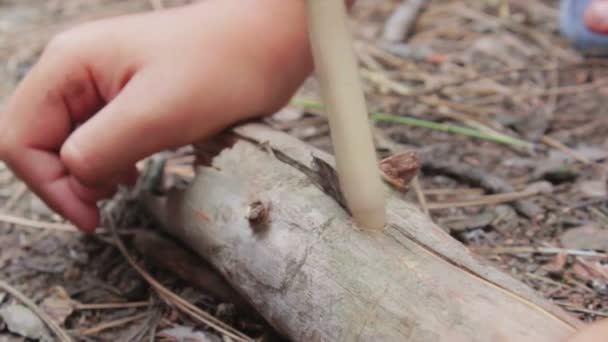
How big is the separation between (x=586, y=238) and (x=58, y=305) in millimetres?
1013

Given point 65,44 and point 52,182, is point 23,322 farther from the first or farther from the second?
point 65,44

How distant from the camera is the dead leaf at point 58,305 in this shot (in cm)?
129

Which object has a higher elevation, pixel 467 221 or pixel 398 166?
pixel 398 166

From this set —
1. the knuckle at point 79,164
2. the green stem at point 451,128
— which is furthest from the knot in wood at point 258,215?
the green stem at point 451,128

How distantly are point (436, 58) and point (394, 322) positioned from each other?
144 cm

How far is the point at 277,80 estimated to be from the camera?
4.35 ft

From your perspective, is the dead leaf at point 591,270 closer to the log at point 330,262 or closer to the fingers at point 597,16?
the log at point 330,262

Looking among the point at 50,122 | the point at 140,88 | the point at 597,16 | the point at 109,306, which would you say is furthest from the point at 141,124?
the point at 597,16

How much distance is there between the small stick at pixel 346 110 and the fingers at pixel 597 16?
131 centimetres

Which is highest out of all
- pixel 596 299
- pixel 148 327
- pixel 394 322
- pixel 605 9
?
pixel 605 9

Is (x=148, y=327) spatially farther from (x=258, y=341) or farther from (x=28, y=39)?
(x=28, y=39)

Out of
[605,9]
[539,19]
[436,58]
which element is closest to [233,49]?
[436,58]

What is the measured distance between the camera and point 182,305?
1.28m

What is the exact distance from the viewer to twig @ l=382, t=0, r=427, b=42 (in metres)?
2.33
